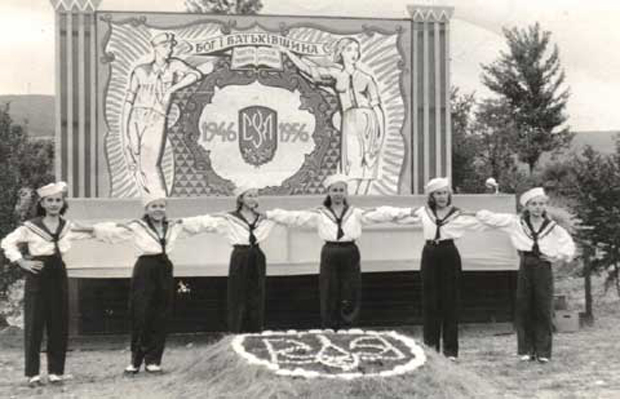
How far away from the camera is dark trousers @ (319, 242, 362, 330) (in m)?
7.57

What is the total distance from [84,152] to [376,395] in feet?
20.4

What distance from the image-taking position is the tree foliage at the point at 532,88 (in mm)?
30734

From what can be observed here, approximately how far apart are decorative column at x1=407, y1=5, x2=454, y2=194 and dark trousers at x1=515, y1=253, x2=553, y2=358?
12.3ft

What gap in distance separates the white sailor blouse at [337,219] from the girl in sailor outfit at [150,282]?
1115 millimetres

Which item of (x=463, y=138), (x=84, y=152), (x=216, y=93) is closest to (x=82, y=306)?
(x=84, y=152)

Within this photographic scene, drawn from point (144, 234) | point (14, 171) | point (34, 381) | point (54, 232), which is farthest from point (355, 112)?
point (34, 381)

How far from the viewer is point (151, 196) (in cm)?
712

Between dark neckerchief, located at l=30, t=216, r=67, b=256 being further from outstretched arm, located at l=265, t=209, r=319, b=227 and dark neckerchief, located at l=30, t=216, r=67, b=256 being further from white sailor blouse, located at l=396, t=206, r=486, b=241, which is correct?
white sailor blouse, located at l=396, t=206, r=486, b=241

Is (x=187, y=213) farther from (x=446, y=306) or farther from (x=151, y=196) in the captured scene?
(x=446, y=306)

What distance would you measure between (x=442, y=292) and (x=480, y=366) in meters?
0.73

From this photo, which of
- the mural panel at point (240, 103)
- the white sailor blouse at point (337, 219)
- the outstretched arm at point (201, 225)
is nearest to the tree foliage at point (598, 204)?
the mural panel at point (240, 103)

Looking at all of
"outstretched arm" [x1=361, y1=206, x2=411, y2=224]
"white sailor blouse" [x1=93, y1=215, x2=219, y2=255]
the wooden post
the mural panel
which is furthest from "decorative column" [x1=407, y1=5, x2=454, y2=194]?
"white sailor blouse" [x1=93, y1=215, x2=219, y2=255]

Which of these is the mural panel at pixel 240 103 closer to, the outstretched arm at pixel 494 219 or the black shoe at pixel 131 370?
the outstretched arm at pixel 494 219

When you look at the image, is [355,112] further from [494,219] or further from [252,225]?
[252,225]
